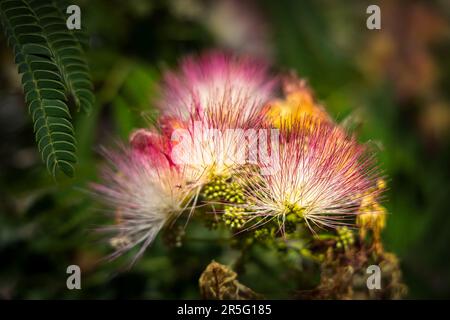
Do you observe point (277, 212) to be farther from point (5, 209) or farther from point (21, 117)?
point (21, 117)

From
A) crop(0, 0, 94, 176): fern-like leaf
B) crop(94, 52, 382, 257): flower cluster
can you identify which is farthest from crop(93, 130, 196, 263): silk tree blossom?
crop(0, 0, 94, 176): fern-like leaf

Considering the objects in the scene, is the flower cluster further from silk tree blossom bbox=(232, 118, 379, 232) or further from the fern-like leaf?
the fern-like leaf

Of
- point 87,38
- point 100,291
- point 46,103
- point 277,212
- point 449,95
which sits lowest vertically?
point 100,291

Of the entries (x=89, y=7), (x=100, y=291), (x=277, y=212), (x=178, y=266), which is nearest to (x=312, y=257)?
(x=277, y=212)

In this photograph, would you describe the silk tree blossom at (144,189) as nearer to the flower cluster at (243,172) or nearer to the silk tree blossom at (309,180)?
the flower cluster at (243,172)

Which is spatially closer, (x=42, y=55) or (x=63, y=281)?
(x=42, y=55)

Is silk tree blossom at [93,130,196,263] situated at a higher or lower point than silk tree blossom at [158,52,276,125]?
lower
